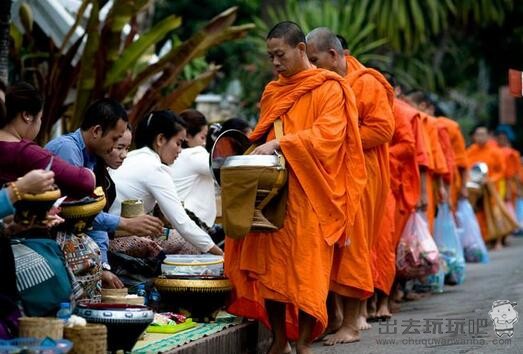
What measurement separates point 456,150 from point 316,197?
6.88 meters

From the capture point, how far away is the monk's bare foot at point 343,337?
8.55 meters

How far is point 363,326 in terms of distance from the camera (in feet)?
30.8

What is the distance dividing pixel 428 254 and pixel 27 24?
4.08 meters

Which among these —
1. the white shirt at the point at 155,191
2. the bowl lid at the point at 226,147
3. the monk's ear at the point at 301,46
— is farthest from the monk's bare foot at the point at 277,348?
the monk's ear at the point at 301,46

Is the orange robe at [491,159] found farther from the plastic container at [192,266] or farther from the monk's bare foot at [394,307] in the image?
the plastic container at [192,266]

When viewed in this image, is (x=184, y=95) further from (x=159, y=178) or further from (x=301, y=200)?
(x=301, y=200)

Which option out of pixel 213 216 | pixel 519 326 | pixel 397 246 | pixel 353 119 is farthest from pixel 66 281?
pixel 397 246

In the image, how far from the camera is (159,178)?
319 inches

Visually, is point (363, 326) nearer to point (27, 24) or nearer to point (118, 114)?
point (118, 114)

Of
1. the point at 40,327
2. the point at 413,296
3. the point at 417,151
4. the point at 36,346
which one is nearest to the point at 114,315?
the point at 40,327

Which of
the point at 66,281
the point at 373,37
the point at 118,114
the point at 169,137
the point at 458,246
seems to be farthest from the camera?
the point at 373,37

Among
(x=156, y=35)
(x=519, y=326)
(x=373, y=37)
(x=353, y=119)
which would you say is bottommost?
(x=519, y=326)

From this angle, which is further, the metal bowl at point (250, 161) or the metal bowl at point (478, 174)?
the metal bowl at point (478, 174)

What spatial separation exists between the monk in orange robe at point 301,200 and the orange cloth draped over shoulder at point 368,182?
415 millimetres
